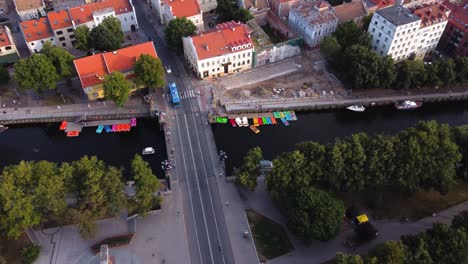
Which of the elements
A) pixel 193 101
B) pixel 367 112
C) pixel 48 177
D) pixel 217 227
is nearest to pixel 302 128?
pixel 367 112

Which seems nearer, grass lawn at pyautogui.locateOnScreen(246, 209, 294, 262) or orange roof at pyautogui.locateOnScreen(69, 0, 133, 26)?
grass lawn at pyautogui.locateOnScreen(246, 209, 294, 262)

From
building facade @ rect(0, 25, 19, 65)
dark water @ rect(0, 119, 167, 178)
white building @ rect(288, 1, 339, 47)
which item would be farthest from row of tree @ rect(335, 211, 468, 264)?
building facade @ rect(0, 25, 19, 65)

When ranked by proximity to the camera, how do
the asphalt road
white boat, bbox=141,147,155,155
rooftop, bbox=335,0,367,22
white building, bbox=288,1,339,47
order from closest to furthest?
the asphalt road → white boat, bbox=141,147,155,155 → white building, bbox=288,1,339,47 → rooftop, bbox=335,0,367,22

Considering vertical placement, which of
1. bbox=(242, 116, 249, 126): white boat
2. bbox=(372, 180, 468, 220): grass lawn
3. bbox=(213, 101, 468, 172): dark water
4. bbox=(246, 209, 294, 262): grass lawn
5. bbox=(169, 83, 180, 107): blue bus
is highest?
bbox=(169, 83, 180, 107): blue bus

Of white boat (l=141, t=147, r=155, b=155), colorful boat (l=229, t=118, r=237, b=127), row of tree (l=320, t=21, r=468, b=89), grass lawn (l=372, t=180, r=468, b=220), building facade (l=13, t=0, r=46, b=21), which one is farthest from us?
building facade (l=13, t=0, r=46, b=21)

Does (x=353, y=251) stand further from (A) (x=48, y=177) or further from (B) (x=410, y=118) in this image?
(A) (x=48, y=177)

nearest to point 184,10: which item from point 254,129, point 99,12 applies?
point 99,12

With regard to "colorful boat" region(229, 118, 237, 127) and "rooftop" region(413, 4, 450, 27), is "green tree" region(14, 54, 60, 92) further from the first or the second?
"rooftop" region(413, 4, 450, 27)

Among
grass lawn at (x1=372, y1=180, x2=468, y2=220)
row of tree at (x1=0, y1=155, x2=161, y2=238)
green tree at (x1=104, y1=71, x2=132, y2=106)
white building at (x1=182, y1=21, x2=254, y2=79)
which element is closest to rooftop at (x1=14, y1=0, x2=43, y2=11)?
green tree at (x1=104, y1=71, x2=132, y2=106)

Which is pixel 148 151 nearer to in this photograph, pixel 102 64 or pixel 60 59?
pixel 102 64

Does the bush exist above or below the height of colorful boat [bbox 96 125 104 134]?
below
